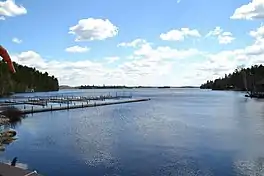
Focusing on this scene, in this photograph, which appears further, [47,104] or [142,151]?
[47,104]

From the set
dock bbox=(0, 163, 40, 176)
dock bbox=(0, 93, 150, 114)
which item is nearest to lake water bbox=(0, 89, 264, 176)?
dock bbox=(0, 163, 40, 176)

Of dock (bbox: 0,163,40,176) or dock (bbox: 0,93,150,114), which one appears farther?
dock (bbox: 0,93,150,114)

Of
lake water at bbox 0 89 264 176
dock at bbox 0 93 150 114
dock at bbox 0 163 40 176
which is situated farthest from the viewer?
dock at bbox 0 93 150 114

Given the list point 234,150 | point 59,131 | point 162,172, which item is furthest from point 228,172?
point 59,131

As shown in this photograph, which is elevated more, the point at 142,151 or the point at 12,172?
the point at 12,172

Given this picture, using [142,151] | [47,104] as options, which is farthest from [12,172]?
[47,104]

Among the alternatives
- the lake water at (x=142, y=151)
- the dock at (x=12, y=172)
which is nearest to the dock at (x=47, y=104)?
the lake water at (x=142, y=151)

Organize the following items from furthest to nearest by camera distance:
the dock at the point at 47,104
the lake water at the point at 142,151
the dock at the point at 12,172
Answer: the dock at the point at 47,104 < the lake water at the point at 142,151 < the dock at the point at 12,172

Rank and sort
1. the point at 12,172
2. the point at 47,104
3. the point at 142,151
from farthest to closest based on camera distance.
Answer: the point at 47,104 < the point at 142,151 < the point at 12,172

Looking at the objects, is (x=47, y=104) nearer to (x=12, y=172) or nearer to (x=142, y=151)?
(x=142, y=151)

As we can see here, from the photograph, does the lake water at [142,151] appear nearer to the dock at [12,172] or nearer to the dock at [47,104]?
the dock at [12,172]

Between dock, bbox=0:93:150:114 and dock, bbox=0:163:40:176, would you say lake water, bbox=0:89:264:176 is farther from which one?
dock, bbox=0:93:150:114

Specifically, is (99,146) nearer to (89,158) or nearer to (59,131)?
(89,158)

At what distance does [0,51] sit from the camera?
779 cm
